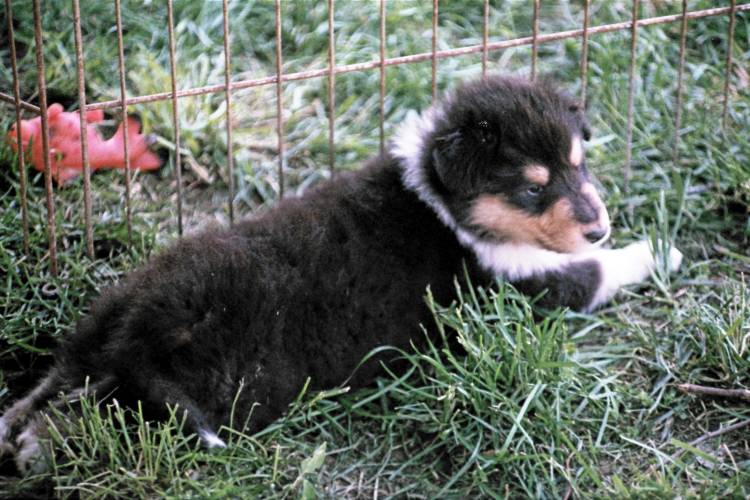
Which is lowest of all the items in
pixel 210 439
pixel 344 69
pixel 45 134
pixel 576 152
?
pixel 210 439

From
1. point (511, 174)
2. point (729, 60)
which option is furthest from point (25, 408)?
point (729, 60)

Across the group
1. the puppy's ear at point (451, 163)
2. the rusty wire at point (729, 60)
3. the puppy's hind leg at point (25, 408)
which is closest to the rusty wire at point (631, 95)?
the rusty wire at point (729, 60)

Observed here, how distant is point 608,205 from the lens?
5.36 meters

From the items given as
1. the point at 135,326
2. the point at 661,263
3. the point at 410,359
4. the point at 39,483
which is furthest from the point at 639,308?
the point at 39,483

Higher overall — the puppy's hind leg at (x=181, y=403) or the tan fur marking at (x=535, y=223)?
the tan fur marking at (x=535, y=223)

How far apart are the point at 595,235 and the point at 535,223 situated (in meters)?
0.24

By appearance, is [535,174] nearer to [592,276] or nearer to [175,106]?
[592,276]

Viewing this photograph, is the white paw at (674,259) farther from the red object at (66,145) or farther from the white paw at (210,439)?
the red object at (66,145)

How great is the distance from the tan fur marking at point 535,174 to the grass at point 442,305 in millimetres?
445

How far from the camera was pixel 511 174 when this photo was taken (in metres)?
4.28

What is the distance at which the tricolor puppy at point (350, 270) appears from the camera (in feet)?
12.2

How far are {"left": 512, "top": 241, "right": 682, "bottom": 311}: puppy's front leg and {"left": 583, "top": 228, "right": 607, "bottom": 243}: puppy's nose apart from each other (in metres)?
0.32

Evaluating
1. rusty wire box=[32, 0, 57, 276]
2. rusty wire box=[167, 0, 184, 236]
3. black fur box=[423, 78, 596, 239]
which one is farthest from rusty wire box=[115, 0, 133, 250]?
black fur box=[423, 78, 596, 239]

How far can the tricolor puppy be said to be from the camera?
371 cm
